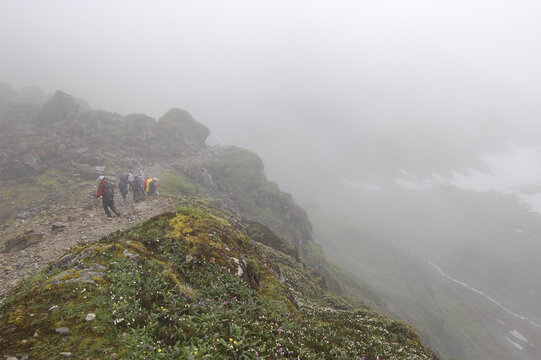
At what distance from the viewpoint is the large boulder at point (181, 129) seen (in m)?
85.1

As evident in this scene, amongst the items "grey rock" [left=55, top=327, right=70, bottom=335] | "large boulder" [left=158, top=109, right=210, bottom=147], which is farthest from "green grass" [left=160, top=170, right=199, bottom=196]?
Result: "grey rock" [left=55, top=327, right=70, bottom=335]

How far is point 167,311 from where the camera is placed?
24.0 feet

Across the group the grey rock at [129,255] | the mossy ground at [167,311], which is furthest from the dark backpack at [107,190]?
the grey rock at [129,255]

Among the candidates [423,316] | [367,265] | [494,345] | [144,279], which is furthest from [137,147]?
[494,345]

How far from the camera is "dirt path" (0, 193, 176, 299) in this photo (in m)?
16.5

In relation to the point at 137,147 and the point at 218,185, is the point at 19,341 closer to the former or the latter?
the point at 218,185

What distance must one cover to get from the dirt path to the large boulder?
194 ft

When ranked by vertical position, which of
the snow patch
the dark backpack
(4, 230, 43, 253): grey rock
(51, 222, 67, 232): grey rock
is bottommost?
the snow patch

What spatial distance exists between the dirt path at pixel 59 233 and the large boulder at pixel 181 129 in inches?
2328

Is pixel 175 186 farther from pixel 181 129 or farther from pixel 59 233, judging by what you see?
pixel 181 129

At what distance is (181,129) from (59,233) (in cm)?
7412

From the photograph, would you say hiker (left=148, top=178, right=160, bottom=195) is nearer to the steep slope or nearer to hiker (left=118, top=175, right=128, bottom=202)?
hiker (left=118, top=175, right=128, bottom=202)

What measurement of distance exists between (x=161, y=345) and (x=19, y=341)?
324 cm

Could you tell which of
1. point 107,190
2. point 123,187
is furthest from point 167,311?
point 123,187
